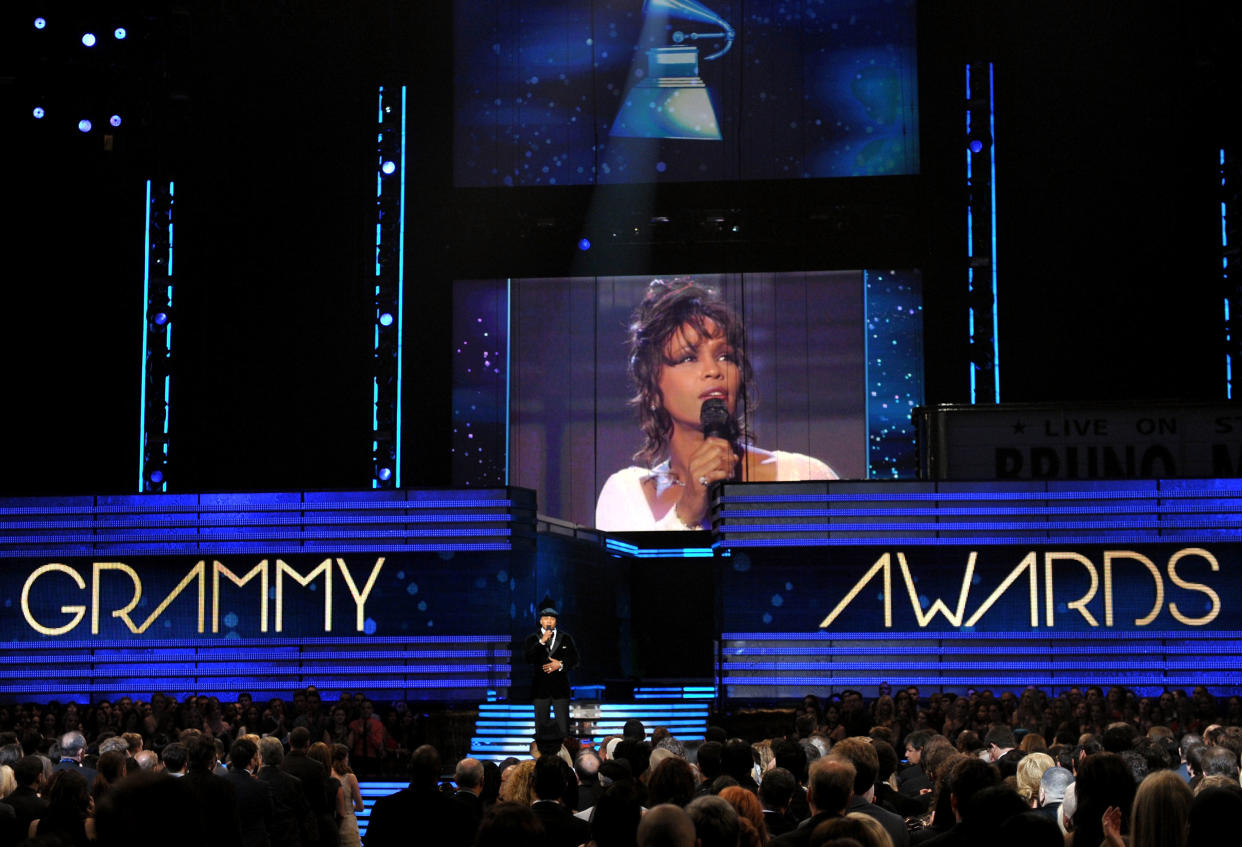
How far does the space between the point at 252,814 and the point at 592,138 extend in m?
19.0

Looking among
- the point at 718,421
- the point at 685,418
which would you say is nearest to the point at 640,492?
the point at 685,418

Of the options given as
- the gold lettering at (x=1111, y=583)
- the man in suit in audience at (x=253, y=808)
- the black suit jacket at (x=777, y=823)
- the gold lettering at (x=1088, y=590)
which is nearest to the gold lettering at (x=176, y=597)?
the gold lettering at (x=1088, y=590)

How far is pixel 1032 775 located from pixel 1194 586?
11798 mm

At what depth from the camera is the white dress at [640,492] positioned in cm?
2506

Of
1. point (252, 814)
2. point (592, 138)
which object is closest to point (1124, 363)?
Result: point (592, 138)

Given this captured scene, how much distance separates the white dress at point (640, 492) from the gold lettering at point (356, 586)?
260 inches

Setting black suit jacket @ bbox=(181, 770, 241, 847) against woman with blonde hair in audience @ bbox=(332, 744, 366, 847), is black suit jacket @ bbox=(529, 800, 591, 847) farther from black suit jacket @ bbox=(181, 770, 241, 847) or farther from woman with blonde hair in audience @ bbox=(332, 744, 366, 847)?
woman with blonde hair in audience @ bbox=(332, 744, 366, 847)

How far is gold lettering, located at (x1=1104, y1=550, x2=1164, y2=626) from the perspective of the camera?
18.4 metres

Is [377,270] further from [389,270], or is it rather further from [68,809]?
[68,809]

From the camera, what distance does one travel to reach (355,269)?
25.6 meters

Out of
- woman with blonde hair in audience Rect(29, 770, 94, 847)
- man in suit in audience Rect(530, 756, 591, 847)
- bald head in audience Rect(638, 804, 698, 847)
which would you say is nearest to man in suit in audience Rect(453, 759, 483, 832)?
man in suit in audience Rect(530, 756, 591, 847)

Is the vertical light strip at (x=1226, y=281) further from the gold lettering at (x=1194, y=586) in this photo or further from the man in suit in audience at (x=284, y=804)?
the man in suit in audience at (x=284, y=804)

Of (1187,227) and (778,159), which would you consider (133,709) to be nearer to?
(778,159)

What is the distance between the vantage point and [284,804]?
8477 mm
